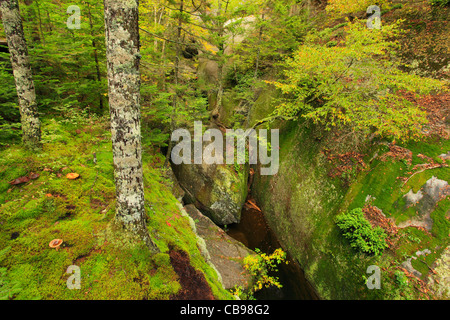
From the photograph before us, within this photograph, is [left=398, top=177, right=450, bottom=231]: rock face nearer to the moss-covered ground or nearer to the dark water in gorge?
the dark water in gorge

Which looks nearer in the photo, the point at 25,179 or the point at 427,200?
the point at 25,179

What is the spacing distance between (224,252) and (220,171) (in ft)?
14.6

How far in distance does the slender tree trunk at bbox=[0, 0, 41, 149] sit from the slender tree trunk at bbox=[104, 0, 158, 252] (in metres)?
3.64

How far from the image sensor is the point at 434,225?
5.95 metres

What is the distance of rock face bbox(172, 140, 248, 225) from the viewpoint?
10625 millimetres

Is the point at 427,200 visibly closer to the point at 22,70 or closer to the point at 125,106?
the point at 125,106

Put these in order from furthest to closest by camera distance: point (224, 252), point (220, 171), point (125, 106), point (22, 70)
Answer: point (220, 171) → point (224, 252) → point (22, 70) → point (125, 106)

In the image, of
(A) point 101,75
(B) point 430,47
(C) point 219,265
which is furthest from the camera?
(A) point 101,75

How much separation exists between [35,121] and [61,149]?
3.28ft

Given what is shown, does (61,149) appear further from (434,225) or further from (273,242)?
(434,225)

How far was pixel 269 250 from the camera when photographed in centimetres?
959

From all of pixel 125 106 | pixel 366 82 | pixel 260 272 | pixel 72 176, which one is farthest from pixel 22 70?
pixel 366 82

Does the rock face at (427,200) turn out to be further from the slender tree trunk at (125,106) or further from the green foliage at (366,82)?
the slender tree trunk at (125,106)

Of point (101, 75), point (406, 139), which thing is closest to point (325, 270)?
point (406, 139)
